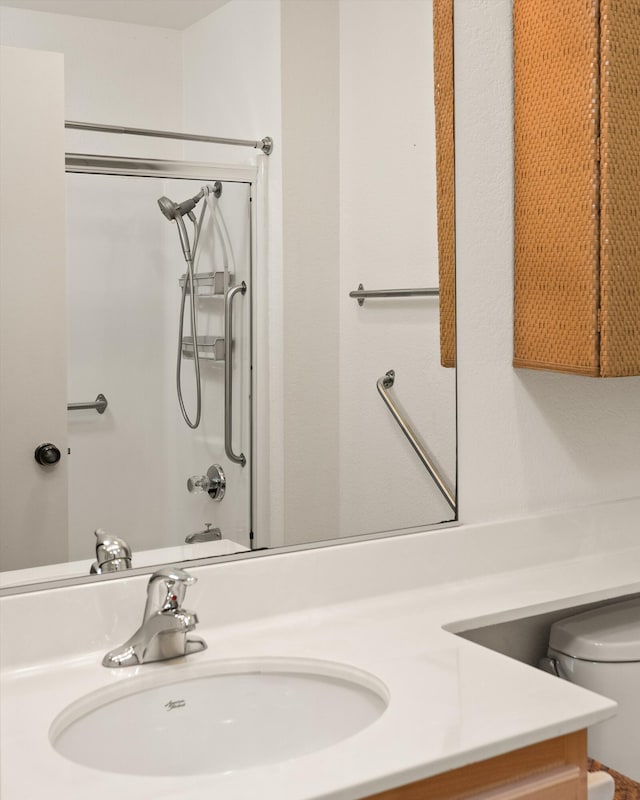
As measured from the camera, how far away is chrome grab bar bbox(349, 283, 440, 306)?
1.52m

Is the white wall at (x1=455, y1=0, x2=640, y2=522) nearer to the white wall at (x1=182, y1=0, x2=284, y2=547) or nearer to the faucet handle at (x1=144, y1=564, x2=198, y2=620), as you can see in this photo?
the white wall at (x1=182, y1=0, x2=284, y2=547)

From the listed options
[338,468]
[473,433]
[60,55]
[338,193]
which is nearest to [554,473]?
[473,433]

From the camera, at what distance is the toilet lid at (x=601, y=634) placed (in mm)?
1562

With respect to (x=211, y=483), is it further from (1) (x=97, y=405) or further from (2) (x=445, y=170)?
(2) (x=445, y=170)

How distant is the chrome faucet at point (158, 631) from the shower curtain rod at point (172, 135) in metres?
0.59

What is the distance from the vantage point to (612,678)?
156 centimetres

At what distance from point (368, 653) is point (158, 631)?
0.28 meters

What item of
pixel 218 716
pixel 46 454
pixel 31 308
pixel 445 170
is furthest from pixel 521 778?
pixel 445 170

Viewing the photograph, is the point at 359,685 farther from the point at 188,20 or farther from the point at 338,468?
the point at 188,20

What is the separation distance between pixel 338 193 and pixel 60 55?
1.50ft

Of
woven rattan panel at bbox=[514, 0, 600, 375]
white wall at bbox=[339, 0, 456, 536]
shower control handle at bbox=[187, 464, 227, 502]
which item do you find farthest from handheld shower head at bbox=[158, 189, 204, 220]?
woven rattan panel at bbox=[514, 0, 600, 375]

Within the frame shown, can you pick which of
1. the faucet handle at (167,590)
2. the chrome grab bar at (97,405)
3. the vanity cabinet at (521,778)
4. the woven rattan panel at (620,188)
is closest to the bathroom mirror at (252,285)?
the chrome grab bar at (97,405)

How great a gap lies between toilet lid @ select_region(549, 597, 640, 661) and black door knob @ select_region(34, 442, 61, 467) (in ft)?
2.96

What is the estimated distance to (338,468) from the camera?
1525 mm
